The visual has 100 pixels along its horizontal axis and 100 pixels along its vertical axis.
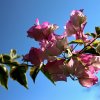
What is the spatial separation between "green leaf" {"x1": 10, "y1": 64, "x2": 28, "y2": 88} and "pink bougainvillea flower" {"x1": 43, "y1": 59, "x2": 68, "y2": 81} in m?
0.10

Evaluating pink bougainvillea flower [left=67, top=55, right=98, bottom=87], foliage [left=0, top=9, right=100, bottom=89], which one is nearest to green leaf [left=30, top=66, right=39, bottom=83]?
foliage [left=0, top=9, right=100, bottom=89]

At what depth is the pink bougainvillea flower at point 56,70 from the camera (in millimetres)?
1038

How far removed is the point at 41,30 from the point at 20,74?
0.19 m

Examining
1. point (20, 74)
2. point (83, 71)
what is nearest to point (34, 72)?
point (20, 74)

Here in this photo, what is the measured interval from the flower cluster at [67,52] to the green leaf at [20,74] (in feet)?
0.22

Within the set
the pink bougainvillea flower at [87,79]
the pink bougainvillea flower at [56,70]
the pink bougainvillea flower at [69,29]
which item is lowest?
the pink bougainvillea flower at [87,79]

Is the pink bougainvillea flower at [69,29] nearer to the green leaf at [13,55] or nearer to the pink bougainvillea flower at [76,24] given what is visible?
the pink bougainvillea flower at [76,24]

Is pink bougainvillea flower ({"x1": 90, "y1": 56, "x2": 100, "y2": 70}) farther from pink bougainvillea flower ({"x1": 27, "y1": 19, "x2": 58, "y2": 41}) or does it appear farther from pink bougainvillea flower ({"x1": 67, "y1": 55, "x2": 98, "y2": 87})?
pink bougainvillea flower ({"x1": 27, "y1": 19, "x2": 58, "y2": 41})

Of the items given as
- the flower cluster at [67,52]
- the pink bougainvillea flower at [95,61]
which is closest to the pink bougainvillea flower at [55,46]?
the flower cluster at [67,52]

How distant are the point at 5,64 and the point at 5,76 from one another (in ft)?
0.15

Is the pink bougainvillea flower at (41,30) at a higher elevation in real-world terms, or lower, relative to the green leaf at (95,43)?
higher

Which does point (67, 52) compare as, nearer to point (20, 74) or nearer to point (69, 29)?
point (69, 29)

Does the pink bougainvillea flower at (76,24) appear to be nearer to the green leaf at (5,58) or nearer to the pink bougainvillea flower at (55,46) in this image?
the pink bougainvillea flower at (55,46)

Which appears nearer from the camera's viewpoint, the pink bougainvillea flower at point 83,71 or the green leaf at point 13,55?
the pink bougainvillea flower at point 83,71
